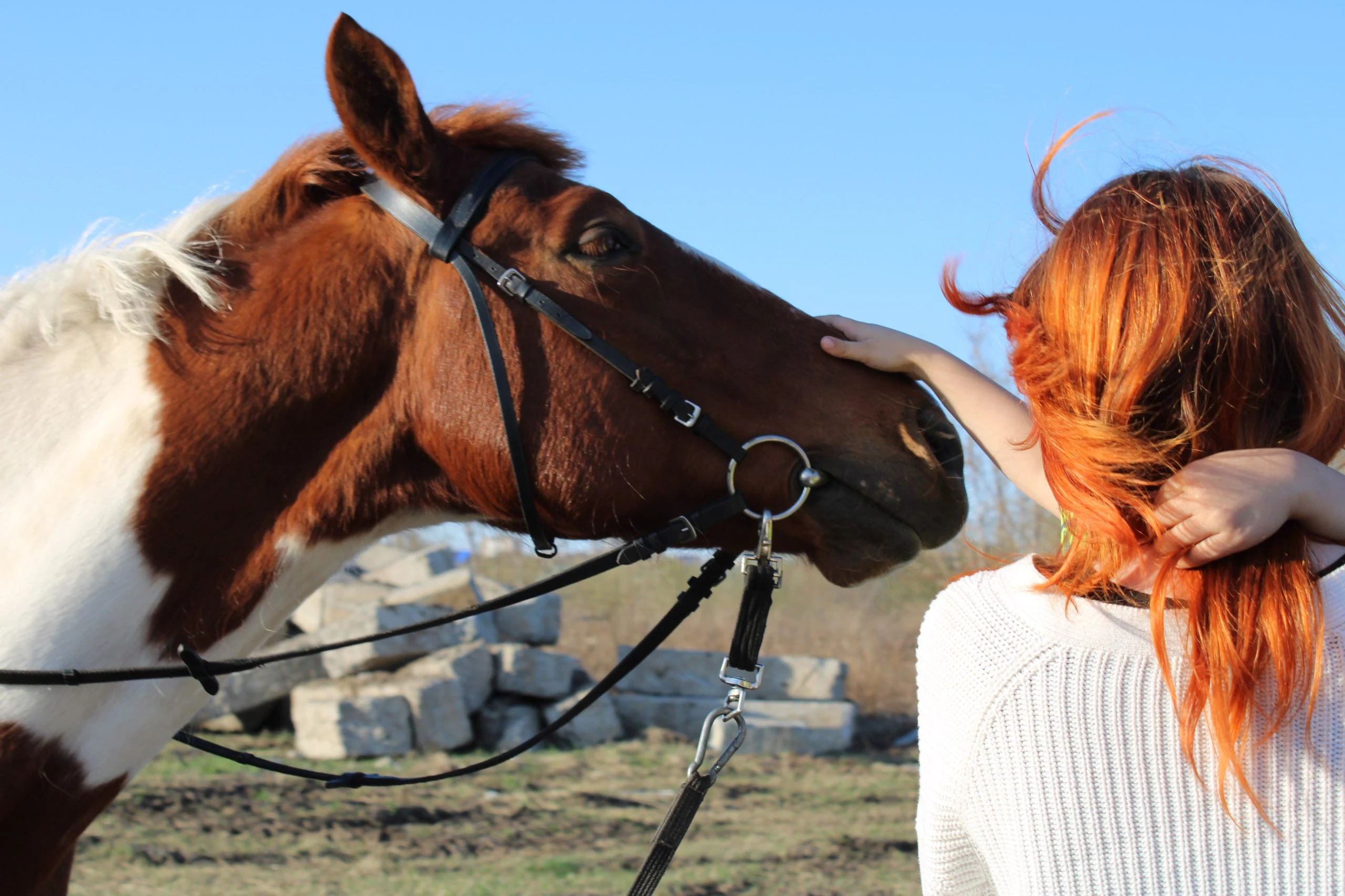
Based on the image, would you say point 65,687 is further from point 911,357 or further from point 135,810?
point 135,810

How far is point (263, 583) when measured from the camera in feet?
6.55

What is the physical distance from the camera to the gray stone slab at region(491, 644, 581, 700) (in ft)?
35.0

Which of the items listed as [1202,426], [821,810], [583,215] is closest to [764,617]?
[583,215]

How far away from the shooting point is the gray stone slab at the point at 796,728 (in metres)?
10.4

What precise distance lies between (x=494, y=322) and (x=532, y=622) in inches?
401

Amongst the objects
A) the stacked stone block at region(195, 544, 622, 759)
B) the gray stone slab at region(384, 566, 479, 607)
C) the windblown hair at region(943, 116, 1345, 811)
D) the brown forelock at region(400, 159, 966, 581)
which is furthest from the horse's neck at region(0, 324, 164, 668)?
the gray stone slab at region(384, 566, 479, 607)

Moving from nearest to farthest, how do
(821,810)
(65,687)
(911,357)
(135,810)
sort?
(65,687) → (911,357) → (135,810) → (821,810)

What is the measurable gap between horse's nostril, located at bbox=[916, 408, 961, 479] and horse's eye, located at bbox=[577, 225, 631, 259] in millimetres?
712

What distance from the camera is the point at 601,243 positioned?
2.12 m

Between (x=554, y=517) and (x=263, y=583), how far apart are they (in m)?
0.58

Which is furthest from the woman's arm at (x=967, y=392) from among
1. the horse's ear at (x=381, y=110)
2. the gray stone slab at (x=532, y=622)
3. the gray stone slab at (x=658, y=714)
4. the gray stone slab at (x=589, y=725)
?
the gray stone slab at (x=532, y=622)

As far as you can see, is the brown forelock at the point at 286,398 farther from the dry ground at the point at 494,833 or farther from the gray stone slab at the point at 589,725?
the gray stone slab at the point at 589,725

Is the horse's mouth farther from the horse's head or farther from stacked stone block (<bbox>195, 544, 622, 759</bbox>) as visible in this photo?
stacked stone block (<bbox>195, 544, 622, 759</bbox>)

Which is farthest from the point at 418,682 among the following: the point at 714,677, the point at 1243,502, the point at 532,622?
the point at 1243,502
